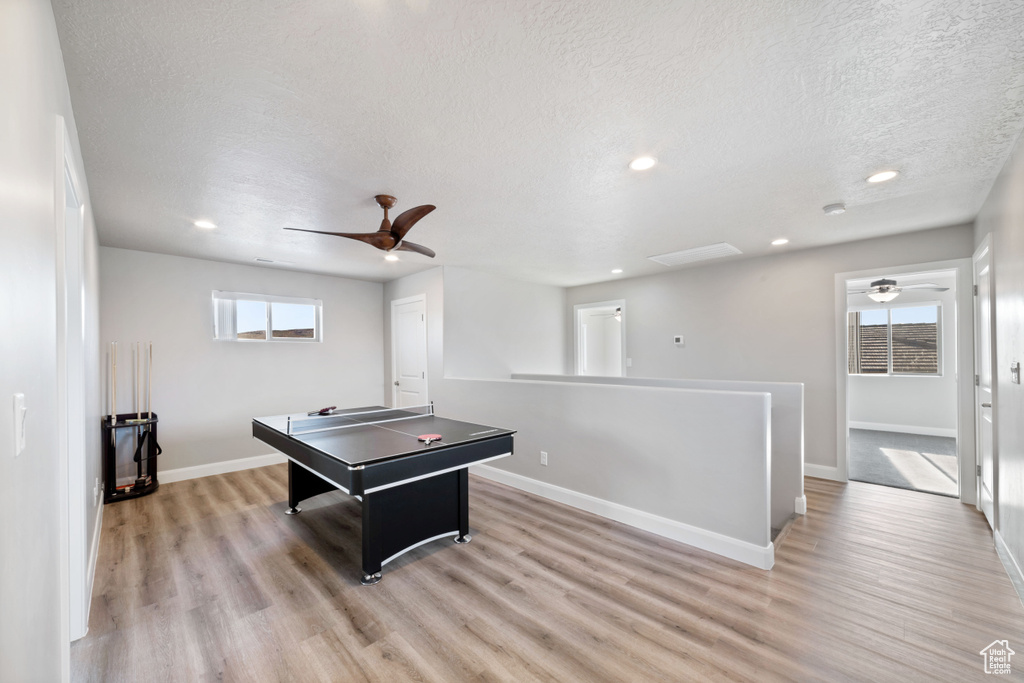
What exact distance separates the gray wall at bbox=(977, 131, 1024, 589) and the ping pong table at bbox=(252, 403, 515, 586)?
285 cm

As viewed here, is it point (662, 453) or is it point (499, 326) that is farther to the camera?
point (499, 326)

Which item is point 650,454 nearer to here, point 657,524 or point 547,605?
point 657,524

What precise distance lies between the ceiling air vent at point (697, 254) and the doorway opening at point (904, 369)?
2554 mm

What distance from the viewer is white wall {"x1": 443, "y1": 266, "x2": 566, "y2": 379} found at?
5184 mm

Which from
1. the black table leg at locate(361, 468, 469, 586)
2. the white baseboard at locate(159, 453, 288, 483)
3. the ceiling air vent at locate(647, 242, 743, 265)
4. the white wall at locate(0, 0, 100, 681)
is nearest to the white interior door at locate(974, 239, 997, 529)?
the ceiling air vent at locate(647, 242, 743, 265)

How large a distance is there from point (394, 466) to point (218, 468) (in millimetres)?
3769

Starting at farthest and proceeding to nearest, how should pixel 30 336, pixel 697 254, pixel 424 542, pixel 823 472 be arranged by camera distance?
pixel 697 254, pixel 823 472, pixel 424 542, pixel 30 336

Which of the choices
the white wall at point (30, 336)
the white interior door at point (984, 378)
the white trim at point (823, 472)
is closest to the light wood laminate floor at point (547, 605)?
the white interior door at point (984, 378)

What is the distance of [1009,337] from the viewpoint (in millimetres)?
2461

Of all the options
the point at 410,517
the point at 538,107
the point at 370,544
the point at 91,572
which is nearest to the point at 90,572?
the point at 91,572

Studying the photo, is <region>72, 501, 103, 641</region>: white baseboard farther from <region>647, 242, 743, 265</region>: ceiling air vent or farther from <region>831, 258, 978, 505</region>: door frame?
<region>831, 258, 978, 505</region>: door frame

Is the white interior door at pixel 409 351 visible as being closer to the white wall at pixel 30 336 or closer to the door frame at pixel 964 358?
the white wall at pixel 30 336

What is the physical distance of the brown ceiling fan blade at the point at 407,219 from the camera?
2545 millimetres

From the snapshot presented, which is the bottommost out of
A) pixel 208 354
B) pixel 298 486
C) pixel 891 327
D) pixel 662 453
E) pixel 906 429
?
pixel 906 429
